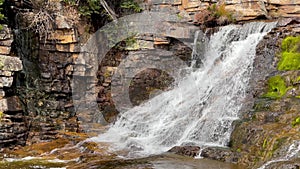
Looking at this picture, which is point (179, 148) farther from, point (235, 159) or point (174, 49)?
point (174, 49)

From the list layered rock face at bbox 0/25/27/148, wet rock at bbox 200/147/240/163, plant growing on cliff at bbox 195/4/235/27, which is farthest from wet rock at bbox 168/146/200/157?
plant growing on cliff at bbox 195/4/235/27

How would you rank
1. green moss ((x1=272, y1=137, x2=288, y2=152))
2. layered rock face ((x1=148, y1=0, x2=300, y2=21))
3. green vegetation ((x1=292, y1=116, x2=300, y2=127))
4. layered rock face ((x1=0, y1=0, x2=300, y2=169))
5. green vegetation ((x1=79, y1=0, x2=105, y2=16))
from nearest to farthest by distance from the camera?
1. green moss ((x1=272, y1=137, x2=288, y2=152))
2. green vegetation ((x1=292, y1=116, x2=300, y2=127))
3. layered rock face ((x1=0, y1=0, x2=300, y2=169))
4. green vegetation ((x1=79, y1=0, x2=105, y2=16))
5. layered rock face ((x1=148, y1=0, x2=300, y2=21))

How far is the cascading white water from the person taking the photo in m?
9.56

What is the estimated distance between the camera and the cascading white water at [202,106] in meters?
9.56

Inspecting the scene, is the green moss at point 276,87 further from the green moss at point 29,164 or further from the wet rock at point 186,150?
the green moss at point 29,164

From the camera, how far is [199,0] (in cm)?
1477

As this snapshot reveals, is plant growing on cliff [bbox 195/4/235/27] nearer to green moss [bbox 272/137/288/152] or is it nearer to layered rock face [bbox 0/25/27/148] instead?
layered rock face [bbox 0/25/27/148]

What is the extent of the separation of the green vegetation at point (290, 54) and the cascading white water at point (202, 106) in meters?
0.99

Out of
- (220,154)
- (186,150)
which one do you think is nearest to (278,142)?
(220,154)

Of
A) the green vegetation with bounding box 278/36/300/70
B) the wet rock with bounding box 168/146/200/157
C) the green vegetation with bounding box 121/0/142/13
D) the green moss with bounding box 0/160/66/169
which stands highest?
the green vegetation with bounding box 121/0/142/13

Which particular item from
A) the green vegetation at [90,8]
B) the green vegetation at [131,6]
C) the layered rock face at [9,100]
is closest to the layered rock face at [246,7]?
the green vegetation at [131,6]

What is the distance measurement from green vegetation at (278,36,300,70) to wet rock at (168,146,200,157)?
4116mm

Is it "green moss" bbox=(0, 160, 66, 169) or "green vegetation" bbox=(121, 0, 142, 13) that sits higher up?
"green vegetation" bbox=(121, 0, 142, 13)

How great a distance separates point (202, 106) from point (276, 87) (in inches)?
87.0
